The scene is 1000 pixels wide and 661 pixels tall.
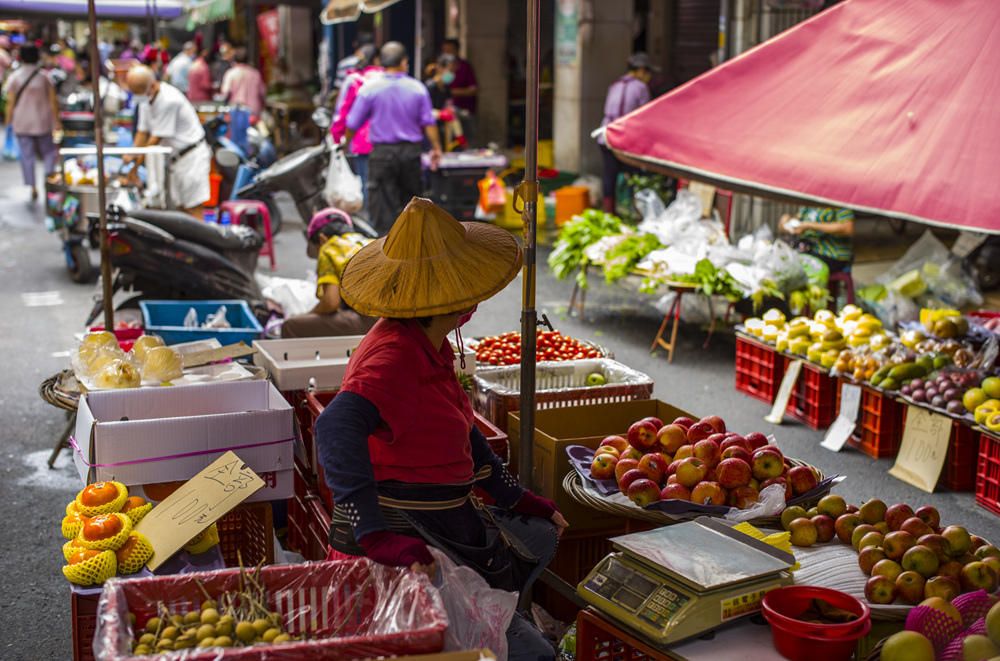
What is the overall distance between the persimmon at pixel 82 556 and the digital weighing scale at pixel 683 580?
1.50 meters

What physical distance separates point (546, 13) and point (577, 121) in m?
5.02

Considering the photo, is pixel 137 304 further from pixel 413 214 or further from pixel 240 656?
pixel 240 656

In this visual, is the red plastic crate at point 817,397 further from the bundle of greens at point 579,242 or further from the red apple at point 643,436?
the red apple at point 643,436

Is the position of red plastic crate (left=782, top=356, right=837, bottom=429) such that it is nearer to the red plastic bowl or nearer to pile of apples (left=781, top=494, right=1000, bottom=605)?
pile of apples (left=781, top=494, right=1000, bottom=605)

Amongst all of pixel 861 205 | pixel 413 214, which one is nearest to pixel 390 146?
pixel 861 205

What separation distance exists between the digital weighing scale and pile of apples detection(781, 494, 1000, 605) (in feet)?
A: 0.99

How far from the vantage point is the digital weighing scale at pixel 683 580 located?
106 inches

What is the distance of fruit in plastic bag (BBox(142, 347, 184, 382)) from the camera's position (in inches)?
174

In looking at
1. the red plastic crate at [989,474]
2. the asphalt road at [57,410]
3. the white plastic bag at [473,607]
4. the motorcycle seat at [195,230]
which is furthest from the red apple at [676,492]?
the motorcycle seat at [195,230]

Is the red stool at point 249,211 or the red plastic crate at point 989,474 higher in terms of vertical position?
the red stool at point 249,211

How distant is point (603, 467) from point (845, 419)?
2995mm

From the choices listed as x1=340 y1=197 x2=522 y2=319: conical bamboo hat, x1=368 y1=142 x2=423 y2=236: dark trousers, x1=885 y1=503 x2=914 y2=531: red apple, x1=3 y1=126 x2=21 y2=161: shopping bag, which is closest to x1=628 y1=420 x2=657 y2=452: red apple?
x1=885 y1=503 x2=914 y2=531: red apple

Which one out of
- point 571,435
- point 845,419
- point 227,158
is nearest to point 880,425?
point 845,419

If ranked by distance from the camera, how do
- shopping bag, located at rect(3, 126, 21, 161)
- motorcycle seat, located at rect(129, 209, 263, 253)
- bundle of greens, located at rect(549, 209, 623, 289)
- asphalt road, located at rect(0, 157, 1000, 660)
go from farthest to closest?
shopping bag, located at rect(3, 126, 21, 161), bundle of greens, located at rect(549, 209, 623, 289), motorcycle seat, located at rect(129, 209, 263, 253), asphalt road, located at rect(0, 157, 1000, 660)
